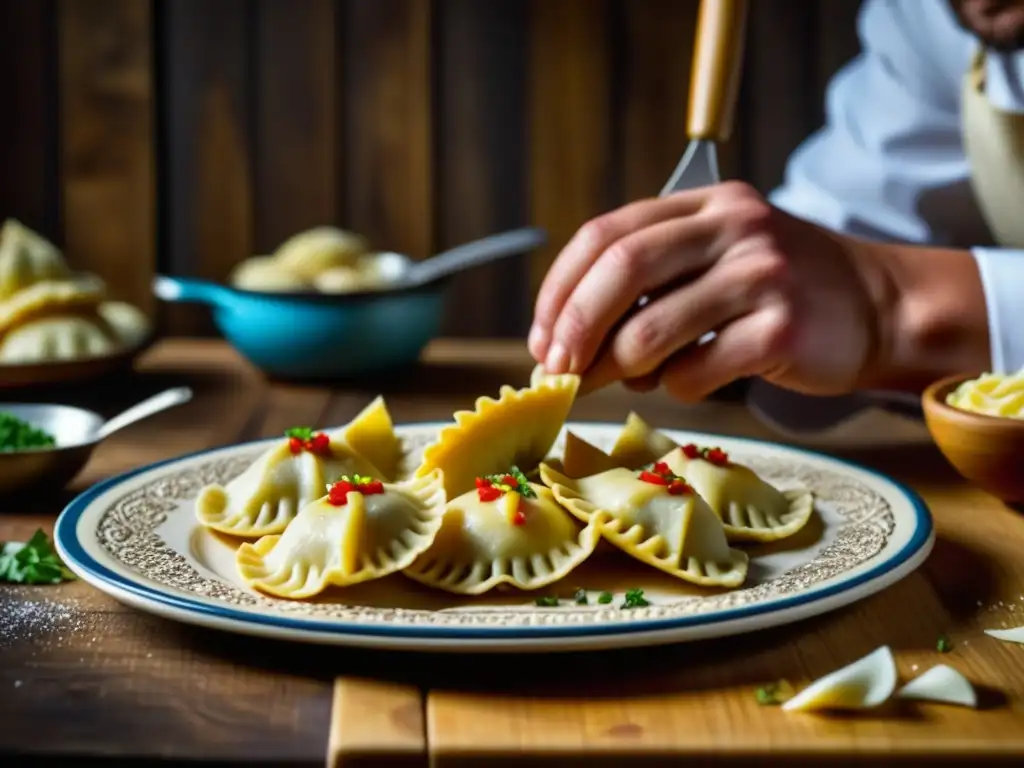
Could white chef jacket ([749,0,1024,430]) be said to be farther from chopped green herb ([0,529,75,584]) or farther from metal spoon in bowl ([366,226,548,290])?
chopped green herb ([0,529,75,584])

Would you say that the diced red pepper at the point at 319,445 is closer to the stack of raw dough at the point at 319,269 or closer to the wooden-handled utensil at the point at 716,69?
the wooden-handled utensil at the point at 716,69

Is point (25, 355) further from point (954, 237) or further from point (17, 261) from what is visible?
point (954, 237)

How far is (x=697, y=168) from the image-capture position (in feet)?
5.74

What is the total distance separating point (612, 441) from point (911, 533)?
0.47 metres

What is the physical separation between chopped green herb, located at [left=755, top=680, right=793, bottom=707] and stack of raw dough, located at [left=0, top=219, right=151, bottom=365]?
4.28ft

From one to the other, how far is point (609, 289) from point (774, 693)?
695mm

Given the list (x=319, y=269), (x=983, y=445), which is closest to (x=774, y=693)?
(x=983, y=445)

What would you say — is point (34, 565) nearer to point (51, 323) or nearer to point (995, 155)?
point (51, 323)

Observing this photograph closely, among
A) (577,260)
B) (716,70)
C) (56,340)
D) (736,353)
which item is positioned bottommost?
(56,340)

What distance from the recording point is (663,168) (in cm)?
346

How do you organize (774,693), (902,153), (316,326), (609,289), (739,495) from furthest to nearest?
(902,153) < (316,326) < (609,289) < (739,495) < (774,693)

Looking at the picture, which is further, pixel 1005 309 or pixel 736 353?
pixel 1005 309

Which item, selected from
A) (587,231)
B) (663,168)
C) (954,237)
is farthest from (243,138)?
(587,231)

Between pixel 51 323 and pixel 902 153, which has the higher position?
pixel 902 153
